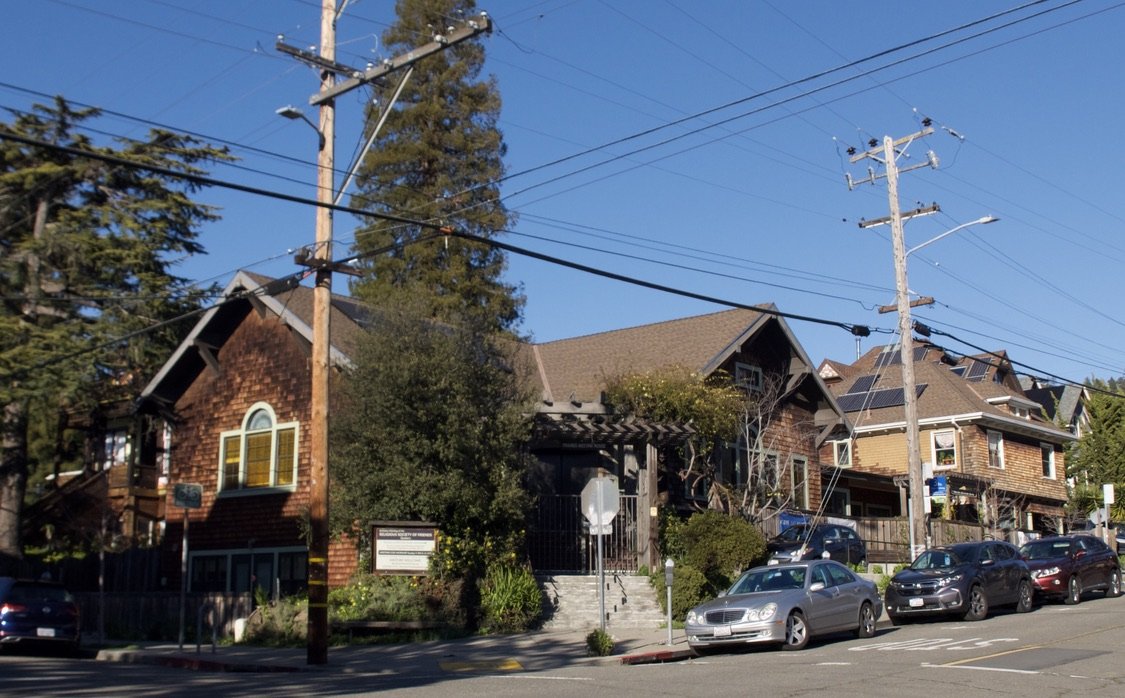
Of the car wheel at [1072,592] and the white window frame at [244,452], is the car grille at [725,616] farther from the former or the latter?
the white window frame at [244,452]

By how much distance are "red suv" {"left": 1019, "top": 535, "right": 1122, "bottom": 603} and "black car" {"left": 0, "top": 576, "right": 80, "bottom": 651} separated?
18878 millimetres

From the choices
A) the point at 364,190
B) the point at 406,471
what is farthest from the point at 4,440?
the point at 364,190

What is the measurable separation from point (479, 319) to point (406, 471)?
331 cm

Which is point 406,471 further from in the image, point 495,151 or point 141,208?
point 495,151

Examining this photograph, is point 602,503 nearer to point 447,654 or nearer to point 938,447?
point 447,654

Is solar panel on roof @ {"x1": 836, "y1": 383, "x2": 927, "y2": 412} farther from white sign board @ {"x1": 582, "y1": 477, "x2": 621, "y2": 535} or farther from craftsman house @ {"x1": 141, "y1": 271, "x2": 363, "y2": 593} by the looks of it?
white sign board @ {"x1": 582, "y1": 477, "x2": 621, "y2": 535}

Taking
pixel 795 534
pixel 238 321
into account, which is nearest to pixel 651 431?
pixel 795 534

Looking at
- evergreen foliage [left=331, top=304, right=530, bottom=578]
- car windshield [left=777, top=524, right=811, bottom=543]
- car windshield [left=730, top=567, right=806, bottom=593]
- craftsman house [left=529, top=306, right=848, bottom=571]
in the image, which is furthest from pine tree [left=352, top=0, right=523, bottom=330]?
car windshield [left=730, top=567, right=806, bottom=593]

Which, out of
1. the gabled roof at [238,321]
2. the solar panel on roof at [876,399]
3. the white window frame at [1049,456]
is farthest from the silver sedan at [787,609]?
the white window frame at [1049,456]

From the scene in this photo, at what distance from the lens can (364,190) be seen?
160 feet

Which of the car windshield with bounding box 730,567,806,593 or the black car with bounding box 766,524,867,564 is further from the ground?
the black car with bounding box 766,524,867,564

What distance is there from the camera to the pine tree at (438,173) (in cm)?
4631

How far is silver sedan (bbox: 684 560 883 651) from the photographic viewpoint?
1838 cm

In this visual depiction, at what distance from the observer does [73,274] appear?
1207 inches
